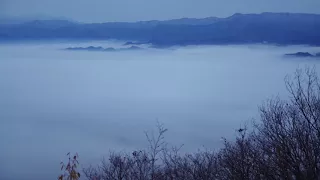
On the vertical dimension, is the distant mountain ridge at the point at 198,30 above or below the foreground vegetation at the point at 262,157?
above

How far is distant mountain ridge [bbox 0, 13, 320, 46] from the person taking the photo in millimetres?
9211

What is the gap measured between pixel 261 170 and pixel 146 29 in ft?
15.6

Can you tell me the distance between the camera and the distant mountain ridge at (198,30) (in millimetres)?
9211

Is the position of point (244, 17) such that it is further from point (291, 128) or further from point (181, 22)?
point (291, 128)

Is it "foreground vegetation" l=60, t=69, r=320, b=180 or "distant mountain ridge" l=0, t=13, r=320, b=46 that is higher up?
"distant mountain ridge" l=0, t=13, r=320, b=46

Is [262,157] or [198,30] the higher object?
[198,30]

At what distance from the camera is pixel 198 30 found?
9664 millimetres

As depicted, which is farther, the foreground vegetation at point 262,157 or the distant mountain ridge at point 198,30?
the distant mountain ridge at point 198,30

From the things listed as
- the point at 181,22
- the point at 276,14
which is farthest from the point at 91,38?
the point at 276,14

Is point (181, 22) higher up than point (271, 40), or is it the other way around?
point (181, 22)

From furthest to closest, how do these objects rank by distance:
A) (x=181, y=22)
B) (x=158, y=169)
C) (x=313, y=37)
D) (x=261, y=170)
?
(x=181, y=22) → (x=313, y=37) → (x=158, y=169) → (x=261, y=170)

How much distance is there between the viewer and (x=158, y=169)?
7.22 m

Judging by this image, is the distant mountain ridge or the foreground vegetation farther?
the distant mountain ridge

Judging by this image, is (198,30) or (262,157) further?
(198,30)
